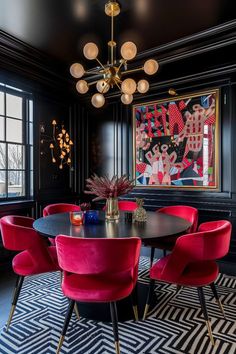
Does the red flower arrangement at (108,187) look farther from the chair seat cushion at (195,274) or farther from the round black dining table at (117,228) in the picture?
the chair seat cushion at (195,274)

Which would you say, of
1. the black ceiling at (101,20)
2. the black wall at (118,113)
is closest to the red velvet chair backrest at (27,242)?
the black wall at (118,113)

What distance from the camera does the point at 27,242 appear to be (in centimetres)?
206

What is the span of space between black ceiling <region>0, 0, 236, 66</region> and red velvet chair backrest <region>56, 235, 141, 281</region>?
2.21 metres

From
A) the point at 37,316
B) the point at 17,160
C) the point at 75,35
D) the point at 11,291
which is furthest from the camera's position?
the point at 17,160

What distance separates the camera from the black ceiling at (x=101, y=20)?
2.50m

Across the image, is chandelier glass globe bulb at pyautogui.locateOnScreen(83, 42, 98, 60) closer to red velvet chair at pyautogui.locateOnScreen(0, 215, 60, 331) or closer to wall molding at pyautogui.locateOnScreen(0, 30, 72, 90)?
wall molding at pyautogui.locateOnScreen(0, 30, 72, 90)

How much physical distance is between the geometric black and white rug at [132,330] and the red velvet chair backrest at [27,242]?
533mm

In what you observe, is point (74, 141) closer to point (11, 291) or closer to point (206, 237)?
point (11, 291)

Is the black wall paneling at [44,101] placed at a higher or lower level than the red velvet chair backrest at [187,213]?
higher

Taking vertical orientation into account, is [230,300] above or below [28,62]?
below

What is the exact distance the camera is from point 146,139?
4.20 meters

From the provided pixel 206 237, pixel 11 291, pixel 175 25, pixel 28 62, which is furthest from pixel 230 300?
pixel 28 62

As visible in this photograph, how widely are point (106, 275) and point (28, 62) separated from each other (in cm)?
305

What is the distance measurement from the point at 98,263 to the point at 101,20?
245 cm
